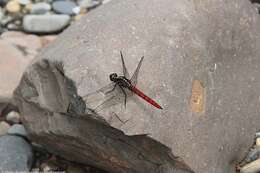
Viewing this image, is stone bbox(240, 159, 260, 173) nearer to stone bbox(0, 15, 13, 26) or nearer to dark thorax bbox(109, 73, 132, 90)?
dark thorax bbox(109, 73, 132, 90)

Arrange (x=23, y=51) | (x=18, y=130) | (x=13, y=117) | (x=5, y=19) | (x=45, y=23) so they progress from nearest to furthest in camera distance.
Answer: (x=18, y=130) < (x=13, y=117) < (x=23, y=51) < (x=45, y=23) < (x=5, y=19)

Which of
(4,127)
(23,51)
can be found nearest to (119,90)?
(4,127)

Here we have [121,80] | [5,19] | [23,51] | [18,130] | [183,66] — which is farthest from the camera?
[5,19]

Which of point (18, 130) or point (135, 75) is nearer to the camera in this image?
point (135, 75)

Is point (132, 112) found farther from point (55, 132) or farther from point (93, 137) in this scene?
point (55, 132)

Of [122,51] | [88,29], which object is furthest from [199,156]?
[88,29]

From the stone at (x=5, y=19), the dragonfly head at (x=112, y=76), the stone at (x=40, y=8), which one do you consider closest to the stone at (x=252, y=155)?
the dragonfly head at (x=112, y=76)

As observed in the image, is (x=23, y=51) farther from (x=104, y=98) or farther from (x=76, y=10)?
(x=104, y=98)
